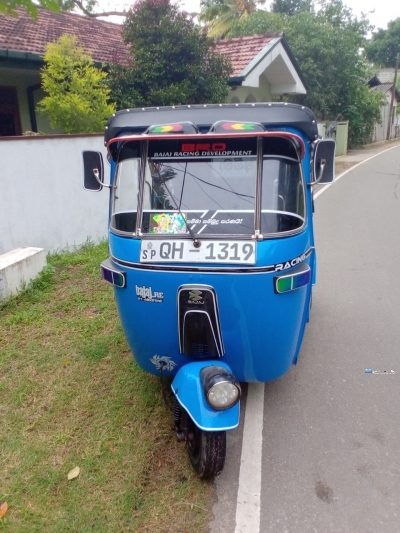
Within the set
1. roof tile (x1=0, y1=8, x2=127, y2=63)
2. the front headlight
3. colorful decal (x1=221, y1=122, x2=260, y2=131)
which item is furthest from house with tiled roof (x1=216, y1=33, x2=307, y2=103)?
the front headlight

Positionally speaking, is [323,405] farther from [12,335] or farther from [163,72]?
[163,72]

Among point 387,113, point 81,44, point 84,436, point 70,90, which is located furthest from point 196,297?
point 387,113

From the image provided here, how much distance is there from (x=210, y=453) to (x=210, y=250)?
1.25 meters

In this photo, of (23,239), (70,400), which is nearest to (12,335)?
(70,400)

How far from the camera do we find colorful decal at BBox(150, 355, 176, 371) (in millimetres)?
3320

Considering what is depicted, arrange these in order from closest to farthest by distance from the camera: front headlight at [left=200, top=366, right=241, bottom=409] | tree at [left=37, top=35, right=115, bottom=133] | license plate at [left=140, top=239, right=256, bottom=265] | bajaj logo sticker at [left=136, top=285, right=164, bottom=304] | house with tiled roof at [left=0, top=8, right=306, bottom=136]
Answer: front headlight at [left=200, top=366, right=241, bottom=409] < license plate at [left=140, top=239, right=256, bottom=265] < bajaj logo sticker at [left=136, top=285, right=164, bottom=304] < tree at [left=37, top=35, right=115, bottom=133] < house with tiled roof at [left=0, top=8, right=306, bottom=136]

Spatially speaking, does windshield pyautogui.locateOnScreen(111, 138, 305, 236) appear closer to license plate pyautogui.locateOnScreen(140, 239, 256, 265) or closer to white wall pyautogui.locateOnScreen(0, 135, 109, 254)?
license plate pyautogui.locateOnScreen(140, 239, 256, 265)

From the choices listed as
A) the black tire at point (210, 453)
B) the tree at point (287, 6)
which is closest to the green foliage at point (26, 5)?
the black tire at point (210, 453)

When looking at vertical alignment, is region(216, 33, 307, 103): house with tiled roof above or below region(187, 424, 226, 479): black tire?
above

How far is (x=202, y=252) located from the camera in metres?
2.97

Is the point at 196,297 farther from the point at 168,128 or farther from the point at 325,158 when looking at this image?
the point at 325,158

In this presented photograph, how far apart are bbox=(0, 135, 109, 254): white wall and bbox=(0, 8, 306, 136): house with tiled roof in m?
1.98

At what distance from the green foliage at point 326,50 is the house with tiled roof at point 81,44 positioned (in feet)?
18.4

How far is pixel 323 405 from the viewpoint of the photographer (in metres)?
3.89
